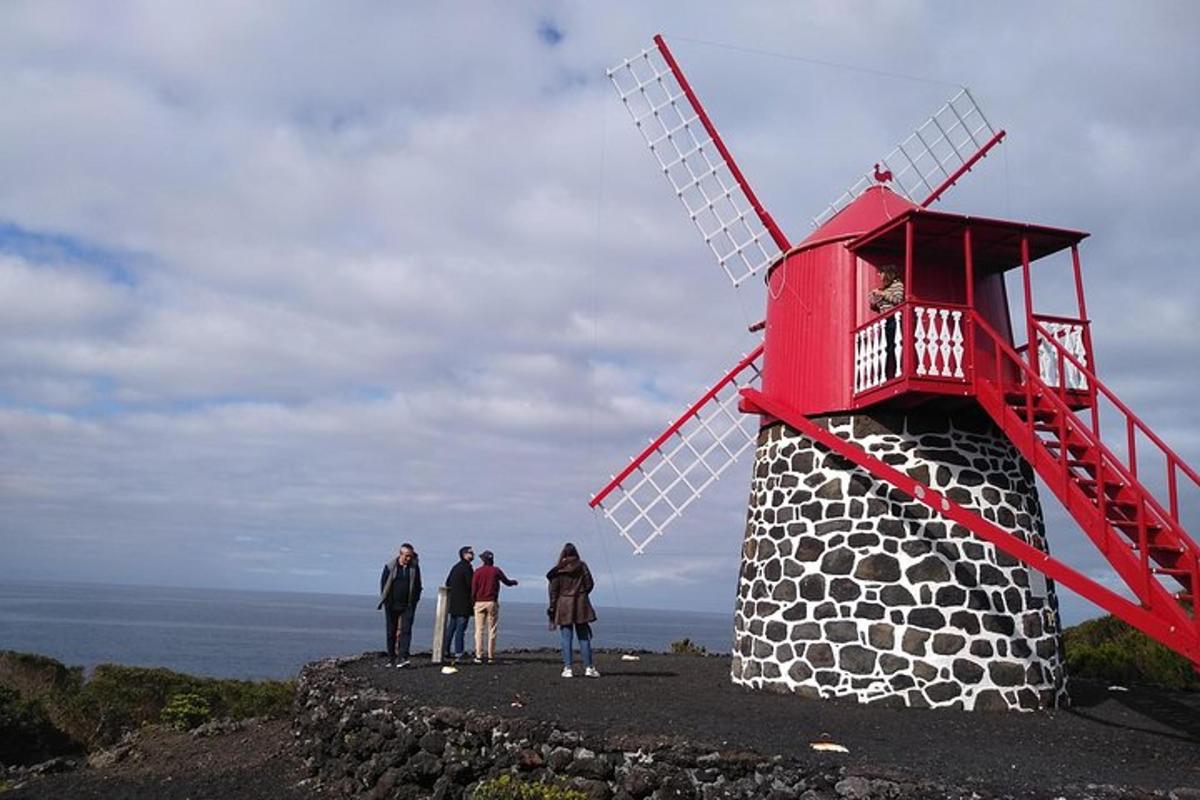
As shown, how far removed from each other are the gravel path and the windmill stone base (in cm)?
39

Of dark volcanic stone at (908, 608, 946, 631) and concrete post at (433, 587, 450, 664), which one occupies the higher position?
dark volcanic stone at (908, 608, 946, 631)

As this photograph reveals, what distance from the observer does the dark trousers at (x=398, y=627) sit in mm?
13781

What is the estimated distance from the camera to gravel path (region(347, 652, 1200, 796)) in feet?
25.4

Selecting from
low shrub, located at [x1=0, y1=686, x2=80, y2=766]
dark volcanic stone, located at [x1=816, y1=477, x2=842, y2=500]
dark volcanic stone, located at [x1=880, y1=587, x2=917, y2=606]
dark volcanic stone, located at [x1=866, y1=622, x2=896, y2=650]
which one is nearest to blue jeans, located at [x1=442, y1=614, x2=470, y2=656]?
dark volcanic stone, located at [x1=816, y1=477, x2=842, y2=500]

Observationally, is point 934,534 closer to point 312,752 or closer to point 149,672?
point 312,752

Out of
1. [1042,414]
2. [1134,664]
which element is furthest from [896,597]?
[1134,664]

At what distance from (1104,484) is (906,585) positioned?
2.58 m

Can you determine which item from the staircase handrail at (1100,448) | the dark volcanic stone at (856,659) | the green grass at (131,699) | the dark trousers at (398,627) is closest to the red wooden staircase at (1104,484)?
the staircase handrail at (1100,448)

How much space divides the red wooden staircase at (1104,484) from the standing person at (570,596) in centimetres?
537

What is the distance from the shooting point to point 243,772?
11703 mm

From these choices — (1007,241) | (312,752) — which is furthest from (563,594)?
(1007,241)

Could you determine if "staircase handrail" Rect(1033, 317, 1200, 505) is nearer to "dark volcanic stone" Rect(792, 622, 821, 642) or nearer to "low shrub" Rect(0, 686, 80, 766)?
"dark volcanic stone" Rect(792, 622, 821, 642)

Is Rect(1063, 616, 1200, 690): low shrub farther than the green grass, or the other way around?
the green grass

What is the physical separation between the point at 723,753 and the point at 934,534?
502 centimetres
